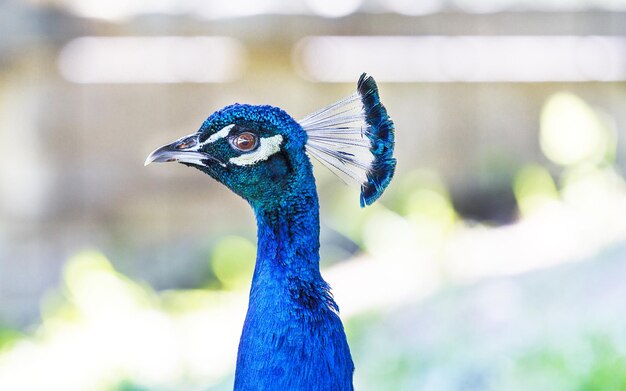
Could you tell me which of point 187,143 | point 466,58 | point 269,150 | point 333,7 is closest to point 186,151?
point 187,143

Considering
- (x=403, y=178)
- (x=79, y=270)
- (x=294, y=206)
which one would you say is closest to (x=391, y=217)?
(x=403, y=178)

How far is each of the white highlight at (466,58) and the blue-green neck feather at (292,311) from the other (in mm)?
2156

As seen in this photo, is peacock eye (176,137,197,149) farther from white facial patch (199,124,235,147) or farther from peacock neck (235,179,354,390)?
peacock neck (235,179,354,390)

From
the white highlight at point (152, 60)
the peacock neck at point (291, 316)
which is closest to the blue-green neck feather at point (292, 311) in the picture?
the peacock neck at point (291, 316)

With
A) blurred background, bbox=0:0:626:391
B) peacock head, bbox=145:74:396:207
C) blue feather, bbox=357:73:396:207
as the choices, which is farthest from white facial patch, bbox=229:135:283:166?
blurred background, bbox=0:0:626:391

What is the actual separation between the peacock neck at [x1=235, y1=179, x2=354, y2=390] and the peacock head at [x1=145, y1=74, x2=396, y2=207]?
4 cm

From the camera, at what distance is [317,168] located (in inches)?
131

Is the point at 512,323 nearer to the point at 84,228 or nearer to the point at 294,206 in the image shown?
the point at 294,206

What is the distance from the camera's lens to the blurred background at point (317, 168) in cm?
292

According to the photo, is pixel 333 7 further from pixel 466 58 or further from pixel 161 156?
pixel 161 156

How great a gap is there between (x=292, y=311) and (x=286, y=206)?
0.15 m

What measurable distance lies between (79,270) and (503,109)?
5.90 feet

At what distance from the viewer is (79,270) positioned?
9.86 ft

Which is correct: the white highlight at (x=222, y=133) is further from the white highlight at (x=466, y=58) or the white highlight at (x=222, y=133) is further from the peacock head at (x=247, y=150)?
the white highlight at (x=466, y=58)
